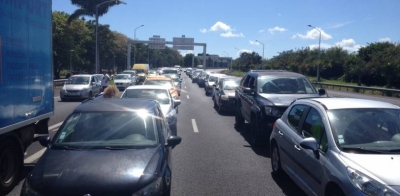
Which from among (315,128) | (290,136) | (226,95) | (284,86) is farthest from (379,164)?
(226,95)

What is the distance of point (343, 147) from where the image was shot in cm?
503

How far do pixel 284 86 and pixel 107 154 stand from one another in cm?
745

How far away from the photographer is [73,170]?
179 inches

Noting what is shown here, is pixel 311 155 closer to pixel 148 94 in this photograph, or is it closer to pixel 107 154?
→ pixel 107 154

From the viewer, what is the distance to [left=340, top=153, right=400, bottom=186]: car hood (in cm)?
419

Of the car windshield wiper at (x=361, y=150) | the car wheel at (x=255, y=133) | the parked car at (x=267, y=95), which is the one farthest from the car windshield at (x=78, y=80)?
the car windshield wiper at (x=361, y=150)

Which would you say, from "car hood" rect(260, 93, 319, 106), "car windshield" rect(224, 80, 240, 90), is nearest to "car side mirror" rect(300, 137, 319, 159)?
"car hood" rect(260, 93, 319, 106)

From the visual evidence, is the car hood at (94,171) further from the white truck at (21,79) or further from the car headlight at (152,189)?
the white truck at (21,79)

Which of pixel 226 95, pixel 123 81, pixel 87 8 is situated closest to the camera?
pixel 226 95

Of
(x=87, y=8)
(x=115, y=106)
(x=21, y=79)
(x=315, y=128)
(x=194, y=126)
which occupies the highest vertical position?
(x=87, y=8)

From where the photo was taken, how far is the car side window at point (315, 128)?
5457mm

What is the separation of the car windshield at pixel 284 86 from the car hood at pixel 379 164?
6589 mm

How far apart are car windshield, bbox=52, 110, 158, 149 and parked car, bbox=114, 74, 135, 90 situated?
28.5 meters

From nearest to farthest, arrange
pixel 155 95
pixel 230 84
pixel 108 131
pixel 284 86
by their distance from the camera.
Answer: pixel 108 131
pixel 284 86
pixel 155 95
pixel 230 84
